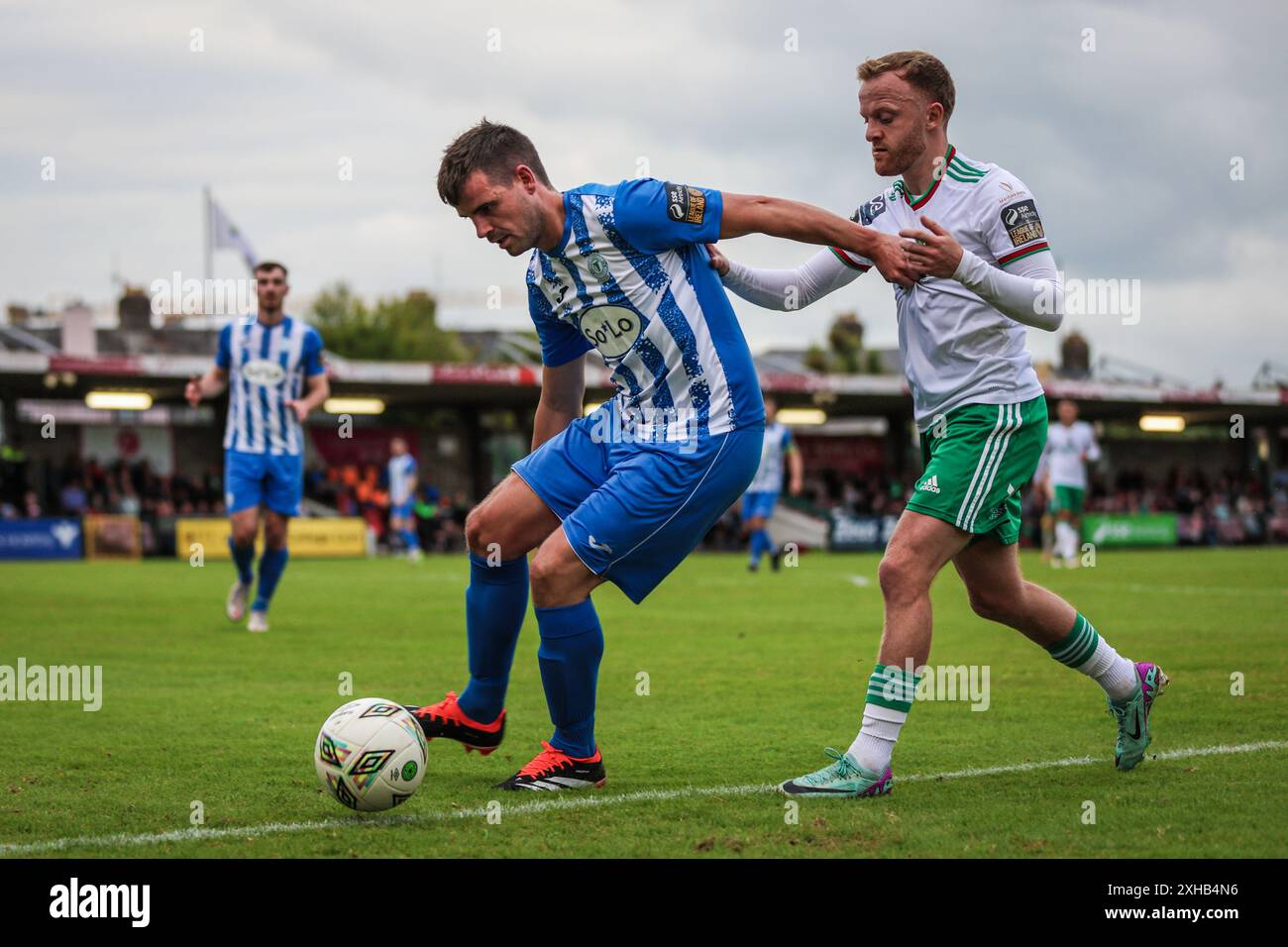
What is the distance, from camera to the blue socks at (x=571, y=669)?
15.5 ft

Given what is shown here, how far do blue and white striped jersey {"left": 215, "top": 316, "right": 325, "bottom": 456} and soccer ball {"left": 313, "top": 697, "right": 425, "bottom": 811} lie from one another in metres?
6.84

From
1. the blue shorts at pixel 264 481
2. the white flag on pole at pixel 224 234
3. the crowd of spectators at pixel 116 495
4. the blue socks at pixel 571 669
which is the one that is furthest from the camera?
the white flag on pole at pixel 224 234

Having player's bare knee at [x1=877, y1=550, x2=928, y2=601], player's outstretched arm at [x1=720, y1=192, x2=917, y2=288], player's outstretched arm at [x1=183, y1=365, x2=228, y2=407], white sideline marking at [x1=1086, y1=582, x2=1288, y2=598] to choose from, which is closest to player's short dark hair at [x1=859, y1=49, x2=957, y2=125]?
player's outstretched arm at [x1=720, y1=192, x2=917, y2=288]

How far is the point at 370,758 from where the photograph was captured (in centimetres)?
438

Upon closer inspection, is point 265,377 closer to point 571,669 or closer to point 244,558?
point 244,558

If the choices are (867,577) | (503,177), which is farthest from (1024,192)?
(867,577)

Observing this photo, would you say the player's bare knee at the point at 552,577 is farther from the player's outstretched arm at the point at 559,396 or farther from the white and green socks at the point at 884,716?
the white and green socks at the point at 884,716

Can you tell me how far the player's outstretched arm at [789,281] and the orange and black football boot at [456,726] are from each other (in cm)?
188

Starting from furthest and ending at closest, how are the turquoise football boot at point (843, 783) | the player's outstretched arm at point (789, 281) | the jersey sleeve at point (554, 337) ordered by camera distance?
the player's outstretched arm at point (789, 281) → the jersey sleeve at point (554, 337) → the turquoise football boot at point (843, 783)

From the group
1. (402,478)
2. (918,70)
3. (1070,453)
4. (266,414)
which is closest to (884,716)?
(918,70)

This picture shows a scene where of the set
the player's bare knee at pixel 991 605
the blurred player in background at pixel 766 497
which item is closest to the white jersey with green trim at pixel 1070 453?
the blurred player in background at pixel 766 497

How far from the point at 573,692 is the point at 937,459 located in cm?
154

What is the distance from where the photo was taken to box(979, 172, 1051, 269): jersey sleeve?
4746 millimetres
